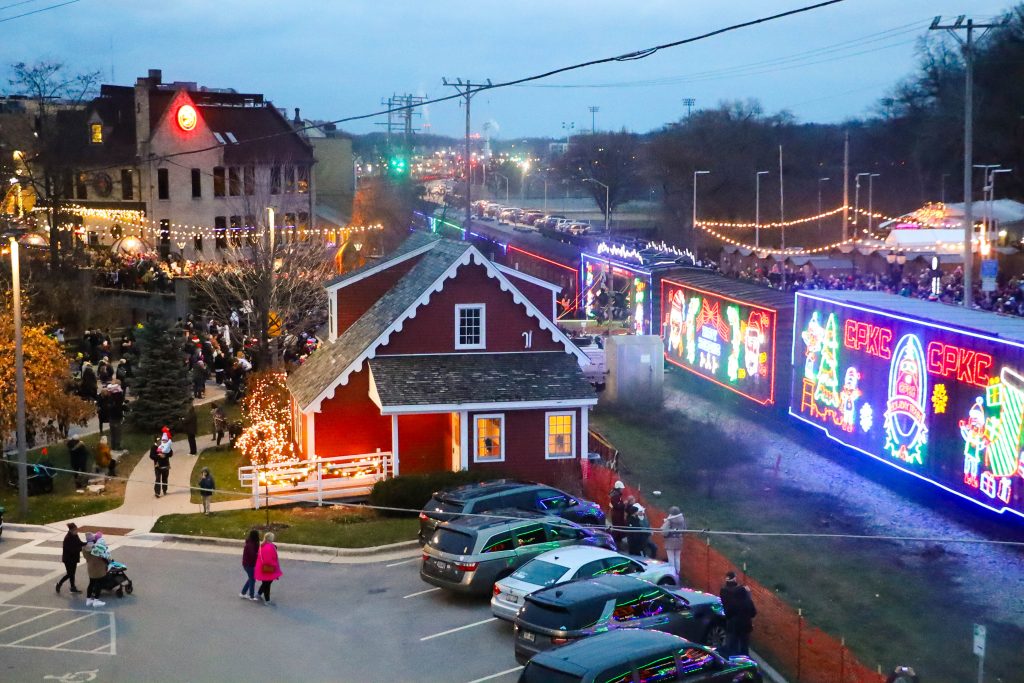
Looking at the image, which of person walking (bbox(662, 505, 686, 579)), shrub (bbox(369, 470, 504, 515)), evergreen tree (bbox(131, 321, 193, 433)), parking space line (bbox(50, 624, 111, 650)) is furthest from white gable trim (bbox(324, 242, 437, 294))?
parking space line (bbox(50, 624, 111, 650))

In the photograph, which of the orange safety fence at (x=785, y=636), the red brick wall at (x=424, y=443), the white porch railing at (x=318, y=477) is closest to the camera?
the orange safety fence at (x=785, y=636)

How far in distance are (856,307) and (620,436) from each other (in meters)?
9.14

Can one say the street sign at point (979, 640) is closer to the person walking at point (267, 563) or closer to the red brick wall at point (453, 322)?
the person walking at point (267, 563)

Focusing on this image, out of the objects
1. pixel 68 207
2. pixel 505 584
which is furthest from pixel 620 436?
pixel 68 207

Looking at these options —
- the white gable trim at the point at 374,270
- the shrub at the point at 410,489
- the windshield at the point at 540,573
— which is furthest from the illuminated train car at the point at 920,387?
the white gable trim at the point at 374,270

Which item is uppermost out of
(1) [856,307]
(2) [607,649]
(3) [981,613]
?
(1) [856,307]

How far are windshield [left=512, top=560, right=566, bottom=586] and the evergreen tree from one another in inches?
775

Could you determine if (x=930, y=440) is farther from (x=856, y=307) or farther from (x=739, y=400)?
(x=739, y=400)

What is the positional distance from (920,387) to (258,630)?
51.8 feet

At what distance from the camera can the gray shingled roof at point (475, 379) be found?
92.7 ft

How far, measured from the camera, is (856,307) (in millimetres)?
29250

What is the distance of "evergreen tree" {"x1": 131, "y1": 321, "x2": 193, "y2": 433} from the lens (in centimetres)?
3484

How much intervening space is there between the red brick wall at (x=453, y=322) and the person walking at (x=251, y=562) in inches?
399

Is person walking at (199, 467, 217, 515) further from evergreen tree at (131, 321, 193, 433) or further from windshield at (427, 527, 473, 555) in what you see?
evergreen tree at (131, 321, 193, 433)
